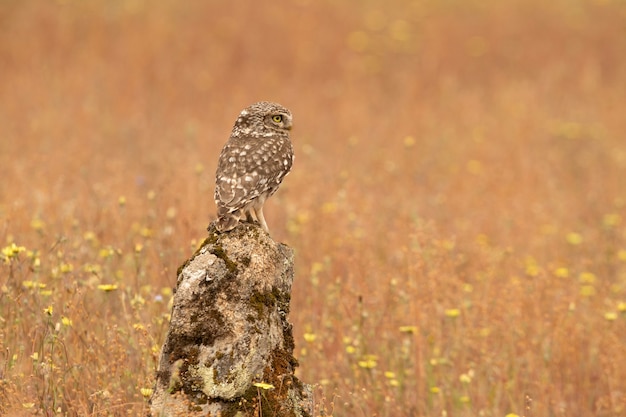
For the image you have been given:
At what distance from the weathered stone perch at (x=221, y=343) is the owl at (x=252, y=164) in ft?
0.92

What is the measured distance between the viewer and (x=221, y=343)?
13.8 feet

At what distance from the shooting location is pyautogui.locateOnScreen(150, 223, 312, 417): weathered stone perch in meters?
4.18

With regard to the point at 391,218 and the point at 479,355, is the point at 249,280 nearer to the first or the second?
the point at 479,355

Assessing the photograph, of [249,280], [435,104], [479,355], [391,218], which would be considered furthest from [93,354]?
[435,104]

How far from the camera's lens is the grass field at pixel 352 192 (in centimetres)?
625

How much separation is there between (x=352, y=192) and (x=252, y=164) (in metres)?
5.37

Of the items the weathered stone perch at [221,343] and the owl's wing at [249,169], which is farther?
the owl's wing at [249,169]

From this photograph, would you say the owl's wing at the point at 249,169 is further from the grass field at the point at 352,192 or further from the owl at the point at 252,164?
the grass field at the point at 352,192

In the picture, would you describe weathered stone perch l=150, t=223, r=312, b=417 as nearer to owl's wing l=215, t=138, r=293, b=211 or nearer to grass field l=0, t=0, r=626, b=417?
owl's wing l=215, t=138, r=293, b=211

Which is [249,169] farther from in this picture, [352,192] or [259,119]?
[352,192]

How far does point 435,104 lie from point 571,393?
9802mm

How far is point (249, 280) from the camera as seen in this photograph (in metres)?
4.30

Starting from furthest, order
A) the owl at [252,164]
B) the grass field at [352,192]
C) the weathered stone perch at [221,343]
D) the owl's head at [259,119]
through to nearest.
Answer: the grass field at [352,192] < the owl's head at [259,119] < the owl at [252,164] < the weathered stone perch at [221,343]

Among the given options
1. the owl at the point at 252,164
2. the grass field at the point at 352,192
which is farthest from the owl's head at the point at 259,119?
the grass field at the point at 352,192
